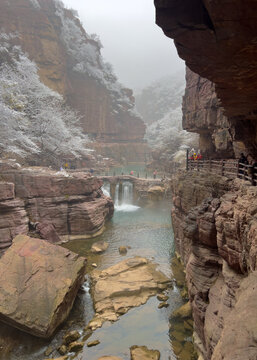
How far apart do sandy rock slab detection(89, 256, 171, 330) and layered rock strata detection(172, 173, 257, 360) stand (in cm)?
383

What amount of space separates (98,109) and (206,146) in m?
41.4

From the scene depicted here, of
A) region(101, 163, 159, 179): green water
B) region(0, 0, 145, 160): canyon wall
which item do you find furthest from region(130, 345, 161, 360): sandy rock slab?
region(0, 0, 145, 160): canyon wall

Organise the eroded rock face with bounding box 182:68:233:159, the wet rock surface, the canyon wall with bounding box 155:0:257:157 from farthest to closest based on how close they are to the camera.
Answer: the eroded rock face with bounding box 182:68:233:159 → the wet rock surface → the canyon wall with bounding box 155:0:257:157

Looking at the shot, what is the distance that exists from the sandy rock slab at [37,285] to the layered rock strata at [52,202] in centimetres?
548

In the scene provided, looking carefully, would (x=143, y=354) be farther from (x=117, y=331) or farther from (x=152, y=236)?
(x=152, y=236)

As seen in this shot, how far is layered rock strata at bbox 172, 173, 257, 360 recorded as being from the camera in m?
4.09

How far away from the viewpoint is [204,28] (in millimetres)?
5277

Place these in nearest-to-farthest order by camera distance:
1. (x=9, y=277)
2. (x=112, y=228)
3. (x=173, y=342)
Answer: (x=173, y=342), (x=9, y=277), (x=112, y=228)

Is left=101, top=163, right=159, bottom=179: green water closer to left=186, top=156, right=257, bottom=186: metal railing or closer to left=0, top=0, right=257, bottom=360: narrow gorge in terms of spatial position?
left=0, top=0, right=257, bottom=360: narrow gorge

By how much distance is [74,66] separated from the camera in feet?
192

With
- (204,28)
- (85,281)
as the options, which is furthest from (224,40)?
(85,281)

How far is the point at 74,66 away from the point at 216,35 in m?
60.3

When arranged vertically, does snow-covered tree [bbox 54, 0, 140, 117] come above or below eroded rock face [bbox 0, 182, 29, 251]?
above

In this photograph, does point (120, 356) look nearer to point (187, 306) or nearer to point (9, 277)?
point (187, 306)
